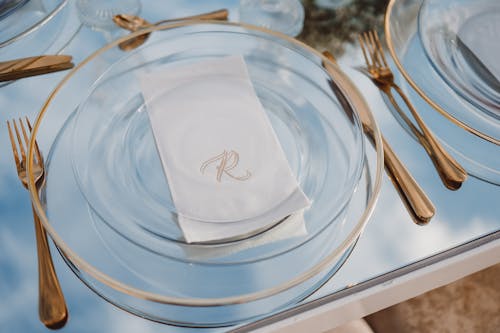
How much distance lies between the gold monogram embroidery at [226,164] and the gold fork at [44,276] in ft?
0.56

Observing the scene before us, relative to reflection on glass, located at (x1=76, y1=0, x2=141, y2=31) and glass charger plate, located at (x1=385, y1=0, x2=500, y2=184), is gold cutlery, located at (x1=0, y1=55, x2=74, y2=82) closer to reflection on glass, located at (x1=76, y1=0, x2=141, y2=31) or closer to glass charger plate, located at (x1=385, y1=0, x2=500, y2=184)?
reflection on glass, located at (x1=76, y1=0, x2=141, y2=31)

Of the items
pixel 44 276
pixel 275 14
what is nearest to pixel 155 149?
pixel 44 276

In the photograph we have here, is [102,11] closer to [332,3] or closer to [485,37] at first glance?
[332,3]

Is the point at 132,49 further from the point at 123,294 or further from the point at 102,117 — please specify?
the point at 123,294

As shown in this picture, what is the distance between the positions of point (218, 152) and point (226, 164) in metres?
0.02

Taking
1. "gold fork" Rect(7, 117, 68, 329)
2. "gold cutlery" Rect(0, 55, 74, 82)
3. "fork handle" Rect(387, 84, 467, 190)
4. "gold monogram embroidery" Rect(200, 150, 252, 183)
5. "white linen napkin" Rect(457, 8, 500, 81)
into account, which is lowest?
"fork handle" Rect(387, 84, 467, 190)

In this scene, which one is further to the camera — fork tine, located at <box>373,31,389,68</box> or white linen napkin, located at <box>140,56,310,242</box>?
fork tine, located at <box>373,31,389,68</box>

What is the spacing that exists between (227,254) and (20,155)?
0.89 ft

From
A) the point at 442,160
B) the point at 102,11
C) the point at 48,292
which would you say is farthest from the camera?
the point at 102,11

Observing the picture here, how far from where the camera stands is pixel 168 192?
59 centimetres

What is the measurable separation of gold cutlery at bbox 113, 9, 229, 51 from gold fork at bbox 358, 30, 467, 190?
0.63ft

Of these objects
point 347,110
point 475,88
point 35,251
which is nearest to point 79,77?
point 35,251

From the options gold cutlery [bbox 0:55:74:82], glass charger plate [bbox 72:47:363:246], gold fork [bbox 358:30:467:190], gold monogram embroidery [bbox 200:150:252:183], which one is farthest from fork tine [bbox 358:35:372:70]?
gold cutlery [bbox 0:55:74:82]

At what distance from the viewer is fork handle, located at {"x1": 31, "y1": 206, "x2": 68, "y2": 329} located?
20.7 inches
